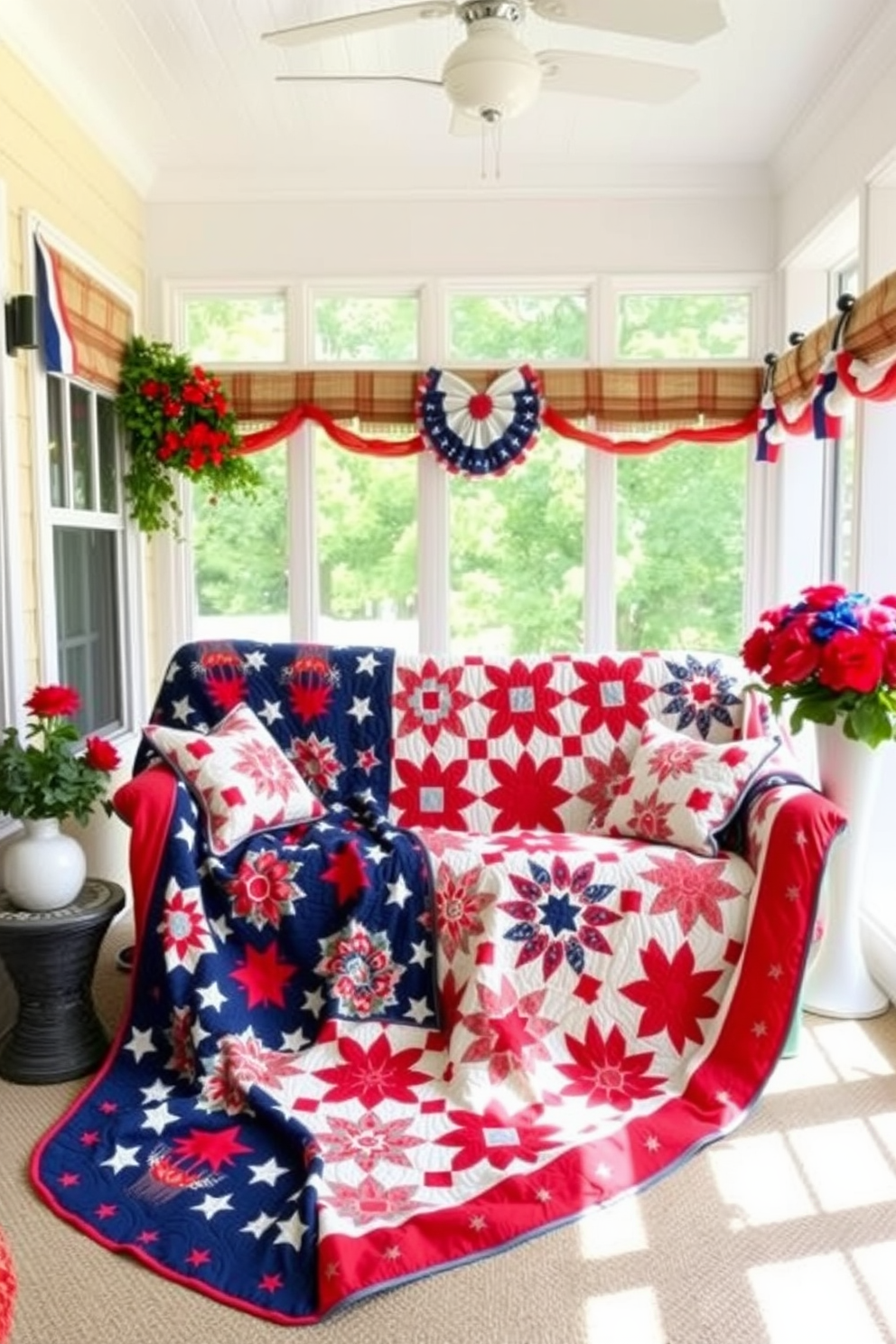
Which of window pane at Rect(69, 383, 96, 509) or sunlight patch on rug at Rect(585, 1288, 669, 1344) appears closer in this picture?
sunlight patch on rug at Rect(585, 1288, 669, 1344)

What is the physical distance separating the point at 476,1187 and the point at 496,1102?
0.94 ft

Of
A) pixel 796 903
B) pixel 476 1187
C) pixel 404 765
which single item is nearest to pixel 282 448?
pixel 404 765

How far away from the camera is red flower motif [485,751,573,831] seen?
10.6 feet

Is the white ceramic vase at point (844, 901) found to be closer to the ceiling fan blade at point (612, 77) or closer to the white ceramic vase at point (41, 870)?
the ceiling fan blade at point (612, 77)

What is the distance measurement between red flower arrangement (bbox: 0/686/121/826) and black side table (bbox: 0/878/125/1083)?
25cm

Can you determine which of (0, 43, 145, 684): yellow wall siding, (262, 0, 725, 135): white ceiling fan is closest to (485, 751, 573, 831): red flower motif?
(0, 43, 145, 684): yellow wall siding

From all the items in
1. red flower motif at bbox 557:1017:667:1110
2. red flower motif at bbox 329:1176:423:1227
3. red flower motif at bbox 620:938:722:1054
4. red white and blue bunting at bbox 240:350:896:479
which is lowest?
red flower motif at bbox 329:1176:423:1227

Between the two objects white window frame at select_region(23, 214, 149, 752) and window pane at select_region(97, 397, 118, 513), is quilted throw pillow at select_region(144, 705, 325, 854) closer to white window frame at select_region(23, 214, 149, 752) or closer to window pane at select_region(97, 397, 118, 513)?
white window frame at select_region(23, 214, 149, 752)

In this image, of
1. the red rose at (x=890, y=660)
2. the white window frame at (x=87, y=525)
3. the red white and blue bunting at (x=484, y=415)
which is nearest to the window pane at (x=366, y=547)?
the red white and blue bunting at (x=484, y=415)

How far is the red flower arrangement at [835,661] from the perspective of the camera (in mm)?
2779


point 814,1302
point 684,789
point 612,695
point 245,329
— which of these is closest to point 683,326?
point 245,329

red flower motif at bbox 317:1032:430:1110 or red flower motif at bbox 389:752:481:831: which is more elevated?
red flower motif at bbox 389:752:481:831

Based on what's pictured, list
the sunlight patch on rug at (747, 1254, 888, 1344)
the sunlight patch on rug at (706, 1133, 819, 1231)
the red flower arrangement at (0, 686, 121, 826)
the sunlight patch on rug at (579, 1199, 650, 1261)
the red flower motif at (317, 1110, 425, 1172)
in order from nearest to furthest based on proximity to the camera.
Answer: the sunlight patch on rug at (747, 1254, 888, 1344), the sunlight patch on rug at (579, 1199, 650, 1261), the sunlight patch on rug at (706, 1133, 819, 1231), the red flower motif at (317, 1110, 425, 1172), the red flower arrangement at (0, 686, 121, 826)

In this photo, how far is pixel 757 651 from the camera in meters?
3.00
